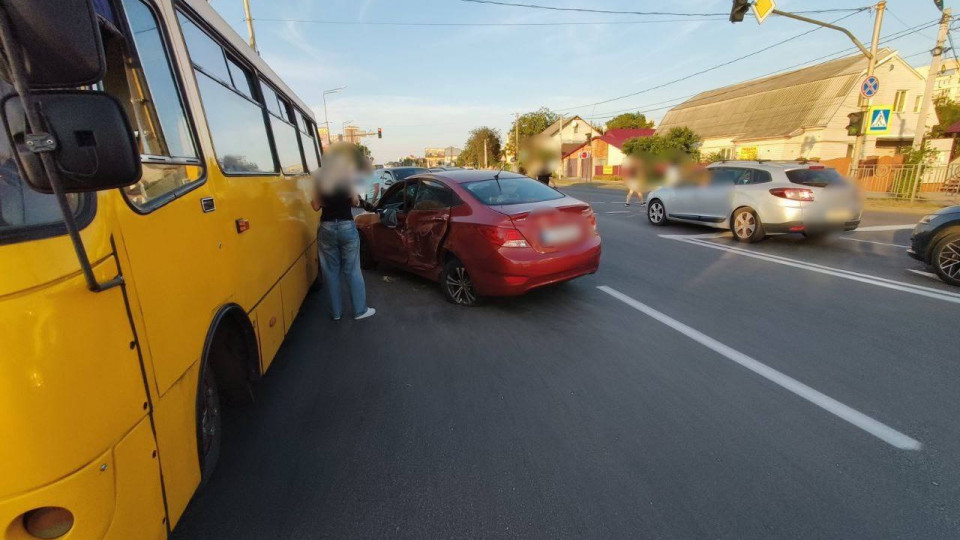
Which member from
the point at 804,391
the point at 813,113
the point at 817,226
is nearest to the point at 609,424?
the point at 804,391

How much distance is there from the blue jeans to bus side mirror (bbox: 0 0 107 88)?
3.79m

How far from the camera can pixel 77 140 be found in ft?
4.05

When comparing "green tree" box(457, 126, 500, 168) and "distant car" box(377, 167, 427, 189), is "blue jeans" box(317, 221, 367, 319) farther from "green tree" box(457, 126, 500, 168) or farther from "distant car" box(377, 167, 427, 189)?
"green tree" box(457, 126, 500, 168)

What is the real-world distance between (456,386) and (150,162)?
7.97 ft

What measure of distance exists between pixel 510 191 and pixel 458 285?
4.15 ft

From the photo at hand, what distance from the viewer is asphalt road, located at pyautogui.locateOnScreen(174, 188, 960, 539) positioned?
2.26 m

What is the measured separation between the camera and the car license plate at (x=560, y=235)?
482 cm

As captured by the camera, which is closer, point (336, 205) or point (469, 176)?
point (336, 205)

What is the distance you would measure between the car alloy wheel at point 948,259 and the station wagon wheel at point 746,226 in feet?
9.65

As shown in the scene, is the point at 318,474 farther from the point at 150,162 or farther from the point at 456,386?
the point at 150,162

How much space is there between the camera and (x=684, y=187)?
35.5 feet

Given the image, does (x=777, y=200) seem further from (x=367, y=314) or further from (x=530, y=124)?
(x=530, y=124)

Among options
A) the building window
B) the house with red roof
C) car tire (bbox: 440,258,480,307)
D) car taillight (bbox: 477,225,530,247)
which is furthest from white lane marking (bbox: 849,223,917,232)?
the house with red roof

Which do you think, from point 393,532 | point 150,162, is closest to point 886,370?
point 393,532
